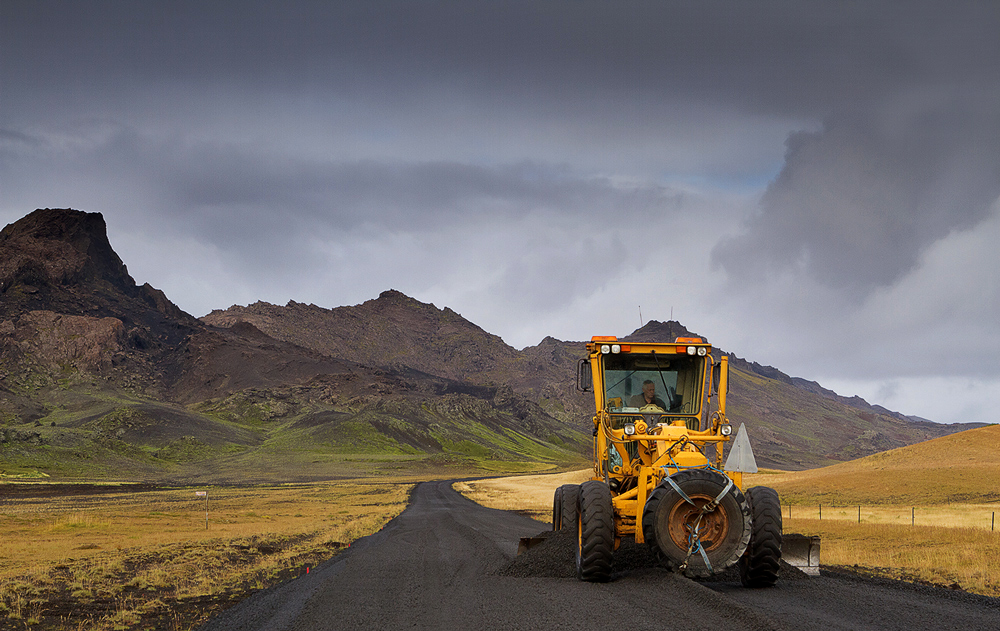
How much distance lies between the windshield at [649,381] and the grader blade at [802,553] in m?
3.53

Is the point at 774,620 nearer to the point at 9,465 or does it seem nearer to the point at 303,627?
the point at 303,627

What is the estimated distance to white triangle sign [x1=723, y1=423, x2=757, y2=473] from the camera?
45.1 feet

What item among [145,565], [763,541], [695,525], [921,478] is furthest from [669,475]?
[921,478]

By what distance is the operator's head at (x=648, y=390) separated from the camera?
14422 millimetres

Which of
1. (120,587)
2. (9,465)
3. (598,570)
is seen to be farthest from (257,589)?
(9,465)

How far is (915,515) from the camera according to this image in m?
38.4

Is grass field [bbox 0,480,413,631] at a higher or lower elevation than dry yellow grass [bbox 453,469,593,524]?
higher

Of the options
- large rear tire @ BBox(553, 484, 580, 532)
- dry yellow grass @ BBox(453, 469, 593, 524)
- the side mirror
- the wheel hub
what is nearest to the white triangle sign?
the wheel hub

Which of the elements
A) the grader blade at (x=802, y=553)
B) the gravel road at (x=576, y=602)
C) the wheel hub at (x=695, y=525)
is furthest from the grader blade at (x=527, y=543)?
the wheel hub at (x=695, y=525)

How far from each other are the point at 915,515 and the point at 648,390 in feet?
105

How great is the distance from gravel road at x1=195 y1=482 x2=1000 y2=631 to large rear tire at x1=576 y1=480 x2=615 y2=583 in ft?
1.04

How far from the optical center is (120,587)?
58.4 feet

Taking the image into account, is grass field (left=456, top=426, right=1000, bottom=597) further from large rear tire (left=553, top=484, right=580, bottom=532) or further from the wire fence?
large rear tire (left=553, top=484, right=580, bottom=532)

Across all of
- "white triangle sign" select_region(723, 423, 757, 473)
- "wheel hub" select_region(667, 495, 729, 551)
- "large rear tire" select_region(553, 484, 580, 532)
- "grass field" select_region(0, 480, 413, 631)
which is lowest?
"grass field" select_region(0, 480, 413, 631)
